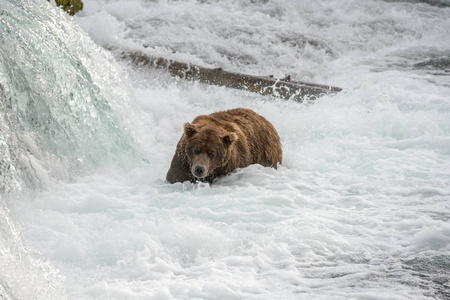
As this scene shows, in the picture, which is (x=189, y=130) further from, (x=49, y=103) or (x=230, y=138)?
(x=49, y=103)

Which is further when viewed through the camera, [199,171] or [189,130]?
[189,130]

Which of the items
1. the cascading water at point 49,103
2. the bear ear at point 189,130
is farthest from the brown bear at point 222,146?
the cascading water at point 49,103

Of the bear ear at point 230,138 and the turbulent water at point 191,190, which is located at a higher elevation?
the bear ear at point 230,138

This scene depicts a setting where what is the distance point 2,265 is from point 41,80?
3.25 m

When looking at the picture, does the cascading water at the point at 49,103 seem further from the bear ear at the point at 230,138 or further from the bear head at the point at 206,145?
the bear ear at the point at 230,138

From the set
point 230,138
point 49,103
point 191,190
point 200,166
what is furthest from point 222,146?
point 49,103

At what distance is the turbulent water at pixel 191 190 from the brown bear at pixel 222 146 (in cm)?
19

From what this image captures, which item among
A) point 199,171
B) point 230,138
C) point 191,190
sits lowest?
point 191,190

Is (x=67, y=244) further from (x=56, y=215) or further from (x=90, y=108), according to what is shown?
(x=90, y=108)

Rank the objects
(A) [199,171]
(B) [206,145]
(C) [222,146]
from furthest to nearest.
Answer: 1. (C) [222,146]
2. (B) [206,145]
3. (A) [199,171]

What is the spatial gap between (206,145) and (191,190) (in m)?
0.51

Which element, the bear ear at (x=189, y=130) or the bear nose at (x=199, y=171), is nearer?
the bear nose at (x=199, y=171)

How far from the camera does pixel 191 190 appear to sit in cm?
674

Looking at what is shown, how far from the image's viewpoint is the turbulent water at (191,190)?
4348mm
